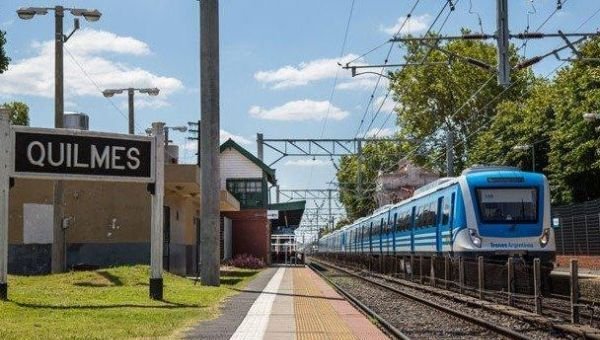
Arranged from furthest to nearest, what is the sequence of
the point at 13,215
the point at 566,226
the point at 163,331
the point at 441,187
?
the point at 566,226 < the point at 13,215 < the point at 441,187 < the point at 163,331

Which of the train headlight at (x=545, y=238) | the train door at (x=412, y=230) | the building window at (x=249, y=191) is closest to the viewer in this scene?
the train headlight at (x=545, y=238)

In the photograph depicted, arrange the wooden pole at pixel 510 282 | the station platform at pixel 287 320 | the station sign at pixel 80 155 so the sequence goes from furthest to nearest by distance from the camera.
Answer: the wooden pole at pixel 510 282 → the station sign at pixel 80 155 → the station platform at pixel 287 320

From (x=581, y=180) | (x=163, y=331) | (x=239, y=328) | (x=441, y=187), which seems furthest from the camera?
(x=581, y=180)

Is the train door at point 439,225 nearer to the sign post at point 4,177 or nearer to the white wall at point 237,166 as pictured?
the sign post at point 4,177

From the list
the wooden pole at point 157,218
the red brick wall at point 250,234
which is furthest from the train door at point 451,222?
the red brick wall at point 250,234

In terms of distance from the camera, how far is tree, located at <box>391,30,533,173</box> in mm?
60719

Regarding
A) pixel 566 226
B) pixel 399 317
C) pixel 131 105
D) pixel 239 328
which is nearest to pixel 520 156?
pixel 566 226

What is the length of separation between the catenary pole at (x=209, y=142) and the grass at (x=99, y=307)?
130 centimetres

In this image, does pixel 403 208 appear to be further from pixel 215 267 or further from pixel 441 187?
pixel 215 267

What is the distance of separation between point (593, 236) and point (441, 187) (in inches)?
690

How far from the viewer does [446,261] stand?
2330 cm

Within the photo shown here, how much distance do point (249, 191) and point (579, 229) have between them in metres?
28.3

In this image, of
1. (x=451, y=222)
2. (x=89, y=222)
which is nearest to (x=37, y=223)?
(x=89, y=222)

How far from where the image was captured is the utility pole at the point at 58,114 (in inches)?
961
